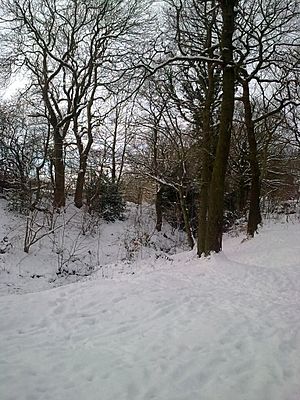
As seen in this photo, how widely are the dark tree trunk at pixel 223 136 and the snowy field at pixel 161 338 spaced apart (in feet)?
4.58

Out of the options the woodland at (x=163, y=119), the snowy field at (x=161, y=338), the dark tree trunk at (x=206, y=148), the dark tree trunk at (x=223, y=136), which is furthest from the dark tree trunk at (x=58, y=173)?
the snowy field at (x=161, y=338)

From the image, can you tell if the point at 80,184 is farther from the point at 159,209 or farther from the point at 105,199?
the point at 159,209

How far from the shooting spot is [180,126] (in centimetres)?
1717

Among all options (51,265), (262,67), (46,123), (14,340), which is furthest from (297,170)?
(14,340)

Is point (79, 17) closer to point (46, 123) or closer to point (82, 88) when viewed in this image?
point (82, 88)

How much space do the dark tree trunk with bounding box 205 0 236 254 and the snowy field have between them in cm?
139

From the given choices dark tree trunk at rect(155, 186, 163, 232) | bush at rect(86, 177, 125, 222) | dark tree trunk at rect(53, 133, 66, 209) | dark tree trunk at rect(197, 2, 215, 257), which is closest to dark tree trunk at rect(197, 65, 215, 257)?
dark tree trunk at rect(197, 2, 215, 257)

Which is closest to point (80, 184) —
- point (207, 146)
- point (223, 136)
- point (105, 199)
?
point (105, 199)

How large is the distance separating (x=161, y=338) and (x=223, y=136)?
6524 mm

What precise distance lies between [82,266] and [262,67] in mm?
9093

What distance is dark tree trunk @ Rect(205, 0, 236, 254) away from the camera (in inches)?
389

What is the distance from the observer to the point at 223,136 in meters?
10.0

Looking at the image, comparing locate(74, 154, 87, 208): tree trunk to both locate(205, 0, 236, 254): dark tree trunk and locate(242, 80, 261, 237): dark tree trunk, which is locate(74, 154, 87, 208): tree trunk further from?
locate(205, 0, 236, 254): dark tree trunk

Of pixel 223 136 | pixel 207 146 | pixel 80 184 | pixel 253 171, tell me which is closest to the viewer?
pixel 223 136
